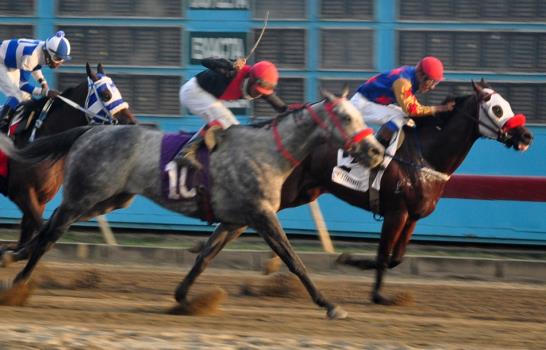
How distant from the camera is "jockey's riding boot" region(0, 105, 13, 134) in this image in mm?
10676

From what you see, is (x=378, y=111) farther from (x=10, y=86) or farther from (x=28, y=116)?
(x=10, y=86)

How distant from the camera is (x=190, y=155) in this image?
335 inches

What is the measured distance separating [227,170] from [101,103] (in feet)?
7.80

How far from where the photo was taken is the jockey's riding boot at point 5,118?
1068 cm

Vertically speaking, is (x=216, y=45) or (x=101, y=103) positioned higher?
(x=216, y=45)

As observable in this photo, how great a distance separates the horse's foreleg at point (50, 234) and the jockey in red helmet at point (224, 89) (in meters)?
0.92

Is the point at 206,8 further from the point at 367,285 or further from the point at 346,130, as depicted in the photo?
the point at 346,130

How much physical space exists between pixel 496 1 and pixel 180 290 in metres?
5.41

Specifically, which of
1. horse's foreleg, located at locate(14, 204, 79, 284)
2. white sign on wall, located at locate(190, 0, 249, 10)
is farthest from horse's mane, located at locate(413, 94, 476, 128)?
white sign on wall, located at locate(190, 0, 249, 10)

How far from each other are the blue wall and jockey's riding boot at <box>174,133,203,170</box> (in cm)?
397

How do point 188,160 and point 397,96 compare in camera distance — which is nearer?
point 188,160

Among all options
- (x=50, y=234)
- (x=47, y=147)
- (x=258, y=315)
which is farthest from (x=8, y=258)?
(x=258, y=315)

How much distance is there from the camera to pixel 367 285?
35.0 feet

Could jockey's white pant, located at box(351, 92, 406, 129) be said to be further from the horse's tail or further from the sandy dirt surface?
the horse's tail
